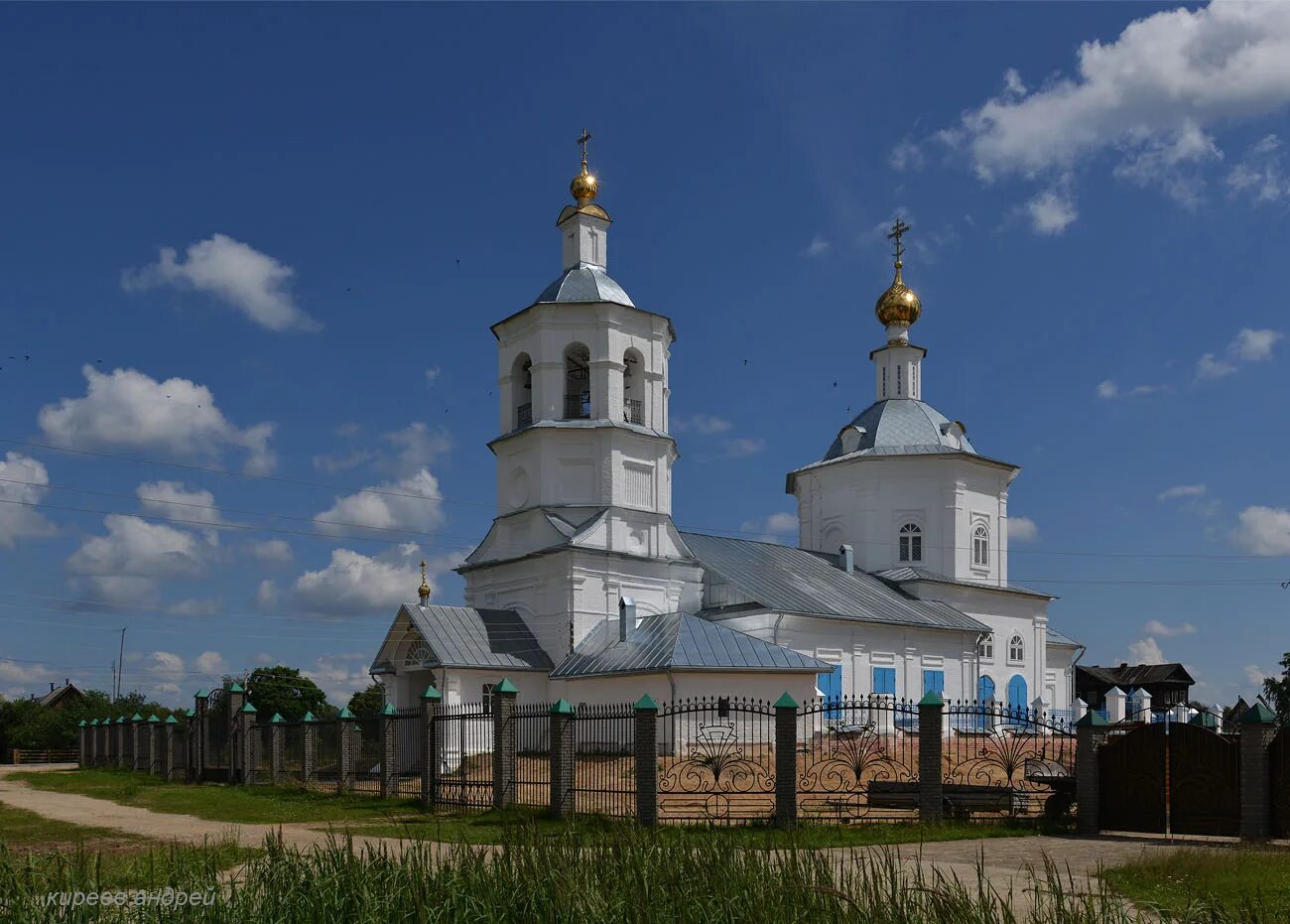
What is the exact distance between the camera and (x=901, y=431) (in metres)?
39.4

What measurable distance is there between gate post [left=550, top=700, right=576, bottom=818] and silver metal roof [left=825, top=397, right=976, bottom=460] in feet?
75.6

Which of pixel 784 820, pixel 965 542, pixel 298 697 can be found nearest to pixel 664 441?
pixel 965 542

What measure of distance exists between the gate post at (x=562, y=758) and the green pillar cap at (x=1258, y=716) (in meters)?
8.32

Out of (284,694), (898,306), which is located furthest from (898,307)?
(284,694)

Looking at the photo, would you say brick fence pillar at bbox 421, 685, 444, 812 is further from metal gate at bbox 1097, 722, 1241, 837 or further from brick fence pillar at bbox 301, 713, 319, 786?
metal gate at bbox 1097, 722, 1241, 837

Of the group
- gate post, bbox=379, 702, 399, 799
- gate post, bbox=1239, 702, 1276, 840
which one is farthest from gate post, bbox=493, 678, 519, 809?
gate post, bbox=1239, 702, 1276, 840

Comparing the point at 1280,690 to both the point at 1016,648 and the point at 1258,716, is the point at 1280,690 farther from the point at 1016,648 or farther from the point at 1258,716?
the point at 1258,716

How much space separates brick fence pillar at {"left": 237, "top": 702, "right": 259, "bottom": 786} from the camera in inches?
1017

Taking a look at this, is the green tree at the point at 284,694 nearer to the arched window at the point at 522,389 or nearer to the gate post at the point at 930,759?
the arched window at the point at 522,389

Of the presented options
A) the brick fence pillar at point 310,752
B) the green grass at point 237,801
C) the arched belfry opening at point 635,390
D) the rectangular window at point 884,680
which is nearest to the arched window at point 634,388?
the arched belfry opening at point 635,390

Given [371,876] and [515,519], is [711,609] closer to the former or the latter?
[515,519]

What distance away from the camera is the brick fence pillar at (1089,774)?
50.7 feet

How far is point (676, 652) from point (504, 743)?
7381 millimetres

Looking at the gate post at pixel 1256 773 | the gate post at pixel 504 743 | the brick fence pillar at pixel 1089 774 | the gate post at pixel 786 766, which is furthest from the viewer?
the gate post at pixel 504 743
